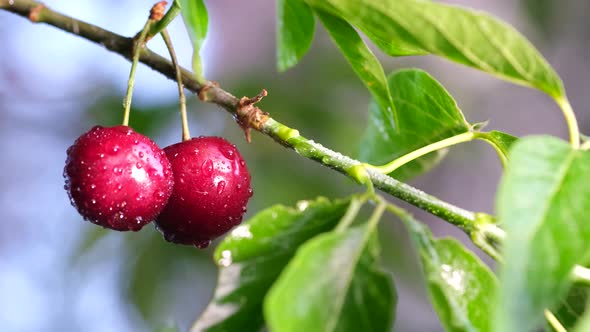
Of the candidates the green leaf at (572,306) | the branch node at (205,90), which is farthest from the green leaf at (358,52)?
the green leaf at (572,306)

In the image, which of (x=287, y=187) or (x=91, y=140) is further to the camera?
(x=287, y=187)

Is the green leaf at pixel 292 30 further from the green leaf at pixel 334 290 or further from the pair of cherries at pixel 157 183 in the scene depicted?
the green leaf at pixel 334 290

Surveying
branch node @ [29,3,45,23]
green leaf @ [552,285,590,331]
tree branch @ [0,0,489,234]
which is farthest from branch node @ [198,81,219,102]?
green leaf @ [552,285,590,331]

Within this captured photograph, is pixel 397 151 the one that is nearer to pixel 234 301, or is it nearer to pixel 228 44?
pixel 234 301

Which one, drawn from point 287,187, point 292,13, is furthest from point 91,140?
point 287,187

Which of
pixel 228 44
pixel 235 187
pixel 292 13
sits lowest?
pixel 235 187

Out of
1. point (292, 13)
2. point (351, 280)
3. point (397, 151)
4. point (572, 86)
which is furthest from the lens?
point (572, 86)
